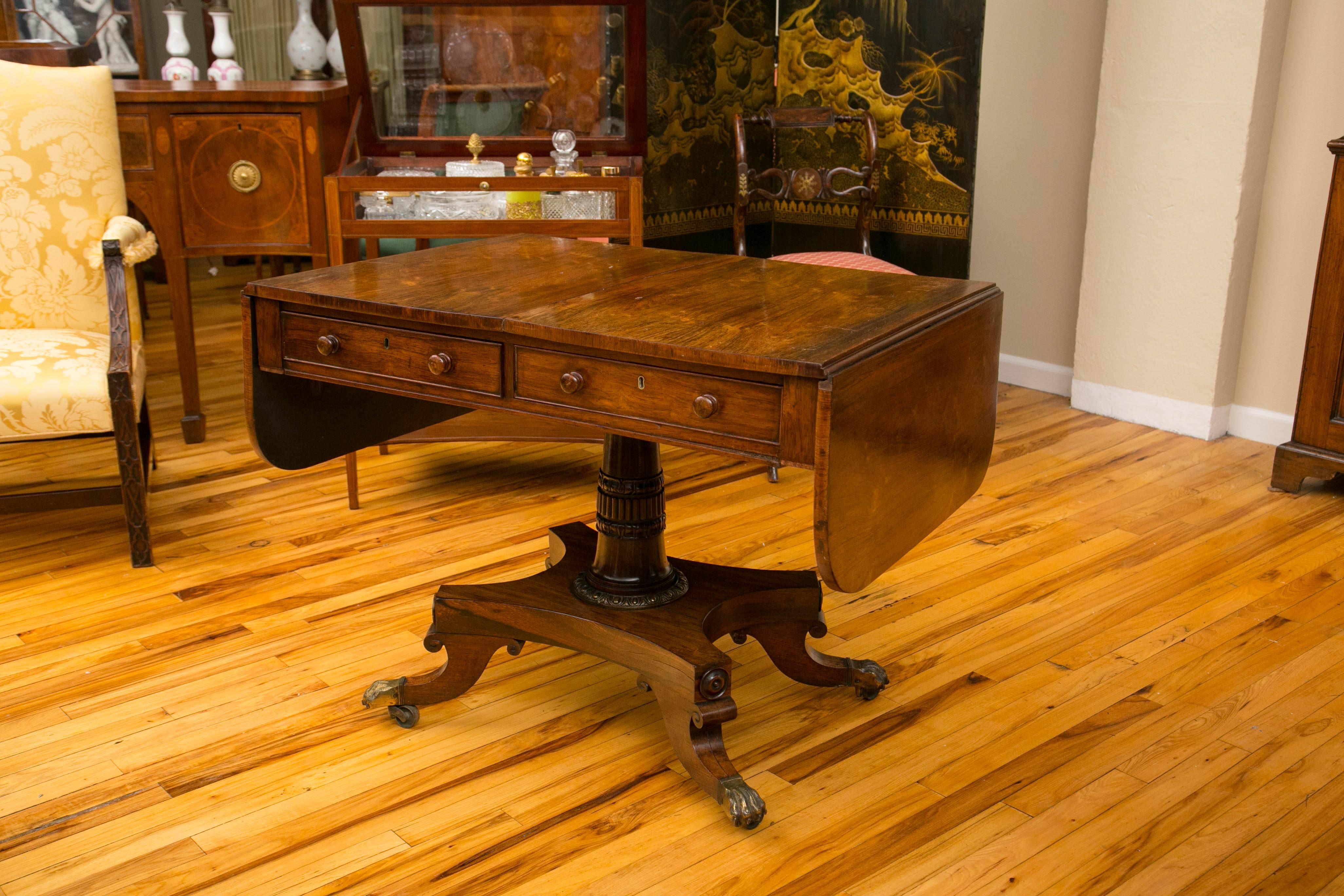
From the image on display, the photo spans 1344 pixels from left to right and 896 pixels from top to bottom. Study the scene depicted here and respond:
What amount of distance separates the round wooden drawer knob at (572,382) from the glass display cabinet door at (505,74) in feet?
6.40

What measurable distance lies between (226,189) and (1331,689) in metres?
3.19

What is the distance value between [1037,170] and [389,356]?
304 centimetres

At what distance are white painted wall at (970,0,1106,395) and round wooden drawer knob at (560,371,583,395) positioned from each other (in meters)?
2.92

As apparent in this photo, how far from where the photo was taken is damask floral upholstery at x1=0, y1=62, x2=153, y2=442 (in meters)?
3.05

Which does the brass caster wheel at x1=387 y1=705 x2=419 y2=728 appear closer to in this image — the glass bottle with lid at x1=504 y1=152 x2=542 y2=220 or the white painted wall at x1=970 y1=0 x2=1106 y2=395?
the glass bottle with lid at x1=504 y1=152 x2=542 y2=220

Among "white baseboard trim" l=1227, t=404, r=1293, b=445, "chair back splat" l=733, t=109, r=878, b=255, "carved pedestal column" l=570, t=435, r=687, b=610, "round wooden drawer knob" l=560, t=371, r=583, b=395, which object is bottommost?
"white baseboard trim" l=1227, t=404, r=1293, b=445

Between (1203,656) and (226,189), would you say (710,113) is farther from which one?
(1203,656)

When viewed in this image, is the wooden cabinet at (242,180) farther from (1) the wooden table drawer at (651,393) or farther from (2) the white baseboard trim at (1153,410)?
(2) the white baseboard trim at (1153,410)

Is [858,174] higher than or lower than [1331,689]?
higher

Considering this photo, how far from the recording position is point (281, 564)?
2930mm

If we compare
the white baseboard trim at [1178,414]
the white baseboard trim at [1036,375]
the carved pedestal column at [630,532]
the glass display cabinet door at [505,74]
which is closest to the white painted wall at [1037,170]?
the white baseboard trim at [1036,375]

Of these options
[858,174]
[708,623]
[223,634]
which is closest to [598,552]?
[708,623]

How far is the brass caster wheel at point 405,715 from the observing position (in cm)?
223

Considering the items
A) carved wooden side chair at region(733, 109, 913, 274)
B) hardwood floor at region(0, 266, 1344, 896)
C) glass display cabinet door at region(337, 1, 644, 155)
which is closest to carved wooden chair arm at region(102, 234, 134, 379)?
hardwood floor at region(0, 266, 1344, 896)
